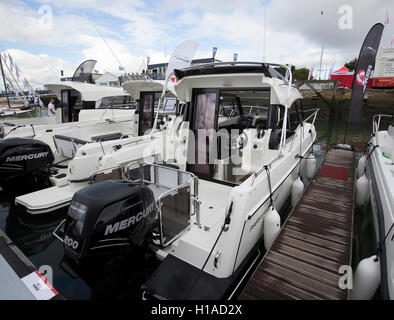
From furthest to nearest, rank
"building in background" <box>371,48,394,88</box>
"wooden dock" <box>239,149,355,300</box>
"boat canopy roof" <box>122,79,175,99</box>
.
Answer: "building in background" <box>371,48,394,88</box> < "boat canopy roof" <box>122,79,175,99</box> < "wooden dock" <box>239,149,355,300</box>

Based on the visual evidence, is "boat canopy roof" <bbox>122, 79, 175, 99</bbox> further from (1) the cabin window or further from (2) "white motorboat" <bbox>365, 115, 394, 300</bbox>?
(2) "white motorboat" <bbox>365, 115, 394, 300</bbox>

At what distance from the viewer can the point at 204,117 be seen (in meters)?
4.04

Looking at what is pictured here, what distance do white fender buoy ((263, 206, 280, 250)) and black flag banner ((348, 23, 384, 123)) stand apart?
656 centimetres

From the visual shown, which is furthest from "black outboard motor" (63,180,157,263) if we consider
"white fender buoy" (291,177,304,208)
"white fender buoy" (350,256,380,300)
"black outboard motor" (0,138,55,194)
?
"white fender buoy" (291,177,304,208)

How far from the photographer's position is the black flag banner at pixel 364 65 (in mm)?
6754

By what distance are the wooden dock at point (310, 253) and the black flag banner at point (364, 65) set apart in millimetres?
4715

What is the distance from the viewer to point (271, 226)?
2.77 metres

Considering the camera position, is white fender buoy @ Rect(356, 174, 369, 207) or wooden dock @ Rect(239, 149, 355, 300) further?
white fender buoy @ Rect(356, 174, 369, 207)

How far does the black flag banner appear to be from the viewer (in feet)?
22.2

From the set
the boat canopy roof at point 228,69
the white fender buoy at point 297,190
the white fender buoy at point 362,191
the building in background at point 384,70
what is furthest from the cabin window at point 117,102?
the building in background at point 384,70

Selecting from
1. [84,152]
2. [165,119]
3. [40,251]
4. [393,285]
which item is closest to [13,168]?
[84,152]

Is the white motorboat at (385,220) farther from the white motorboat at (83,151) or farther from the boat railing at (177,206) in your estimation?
the white motorboat at (83,151)

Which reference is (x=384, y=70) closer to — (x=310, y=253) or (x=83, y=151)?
(x=310, y=253)

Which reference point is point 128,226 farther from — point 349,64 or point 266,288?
point 349,64
